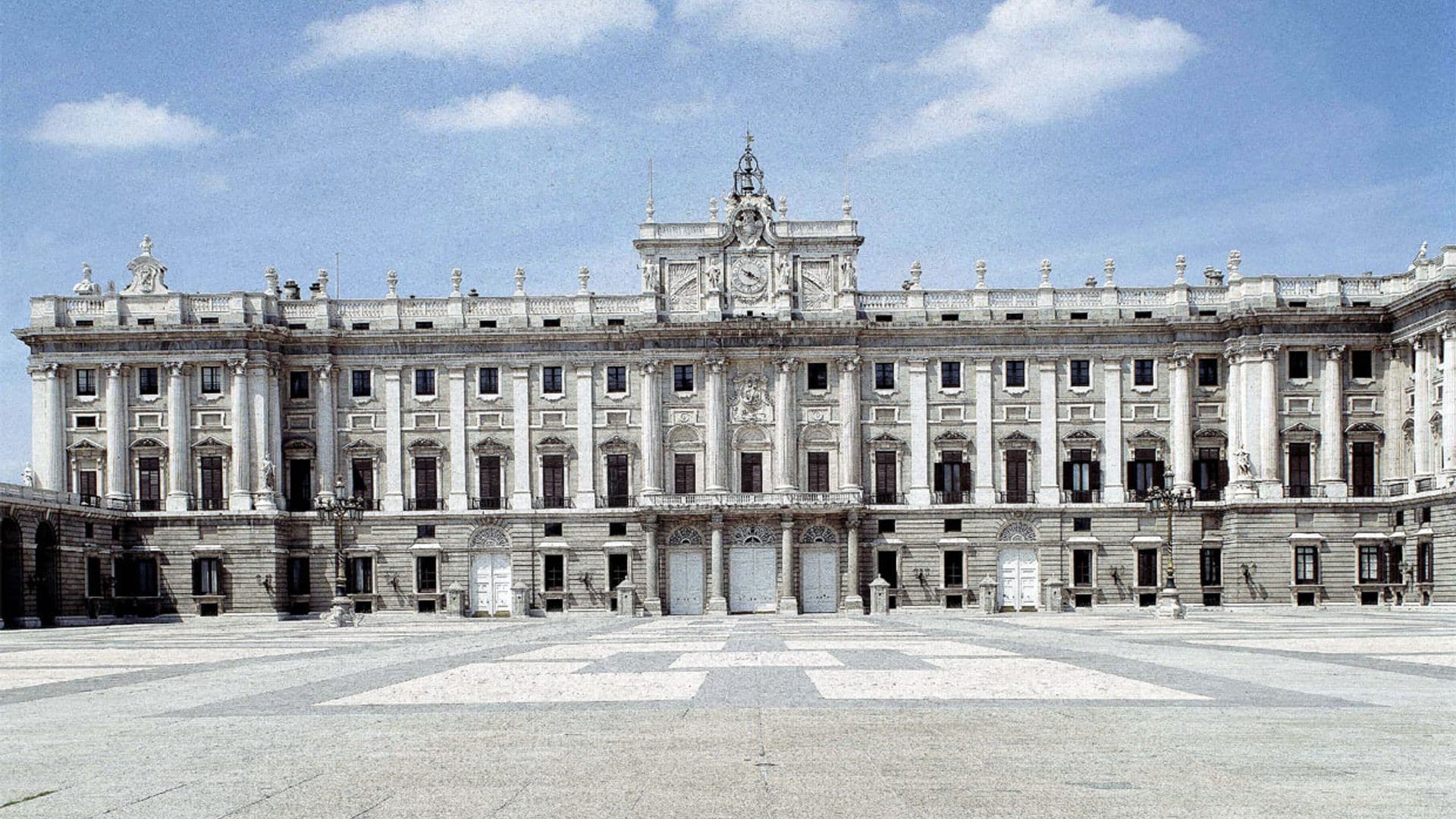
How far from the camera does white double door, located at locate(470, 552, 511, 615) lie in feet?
205

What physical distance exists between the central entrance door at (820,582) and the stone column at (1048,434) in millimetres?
9741

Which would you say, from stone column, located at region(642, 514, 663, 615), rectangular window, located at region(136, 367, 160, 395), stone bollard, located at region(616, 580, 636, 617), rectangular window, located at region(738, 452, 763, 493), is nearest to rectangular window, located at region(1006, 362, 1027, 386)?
rectangular window, located at region(738, 452, 763, 493)

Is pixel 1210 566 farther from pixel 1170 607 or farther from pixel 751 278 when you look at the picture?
pixel 751 278

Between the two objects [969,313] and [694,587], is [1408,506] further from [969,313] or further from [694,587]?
[694,587]

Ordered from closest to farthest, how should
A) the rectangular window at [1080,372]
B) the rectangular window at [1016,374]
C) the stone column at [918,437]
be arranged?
the stone column at [918,437]
the rectangular window at [1080,372]
the rectangular window at [1016,374]

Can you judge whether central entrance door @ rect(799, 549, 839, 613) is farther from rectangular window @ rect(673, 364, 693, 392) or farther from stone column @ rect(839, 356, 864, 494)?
rectangular window @ rect(673, 364, 693, 392)

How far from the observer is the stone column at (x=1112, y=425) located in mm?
62344

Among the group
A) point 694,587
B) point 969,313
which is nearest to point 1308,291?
point 969,313

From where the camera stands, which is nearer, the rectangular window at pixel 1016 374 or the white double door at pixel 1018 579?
the white double door at pixel 1018 579

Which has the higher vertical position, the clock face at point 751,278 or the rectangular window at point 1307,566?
the clock face at point 751,278

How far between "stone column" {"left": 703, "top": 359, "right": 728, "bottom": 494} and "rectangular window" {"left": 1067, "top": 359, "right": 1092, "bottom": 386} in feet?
51.1

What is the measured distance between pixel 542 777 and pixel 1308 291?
5781 cm

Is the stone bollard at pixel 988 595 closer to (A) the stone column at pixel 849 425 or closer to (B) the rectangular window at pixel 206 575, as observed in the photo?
(A) the stone column at pixel 849 425

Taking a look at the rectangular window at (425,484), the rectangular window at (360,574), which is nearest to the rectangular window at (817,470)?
the rectangular window at (425,484)
